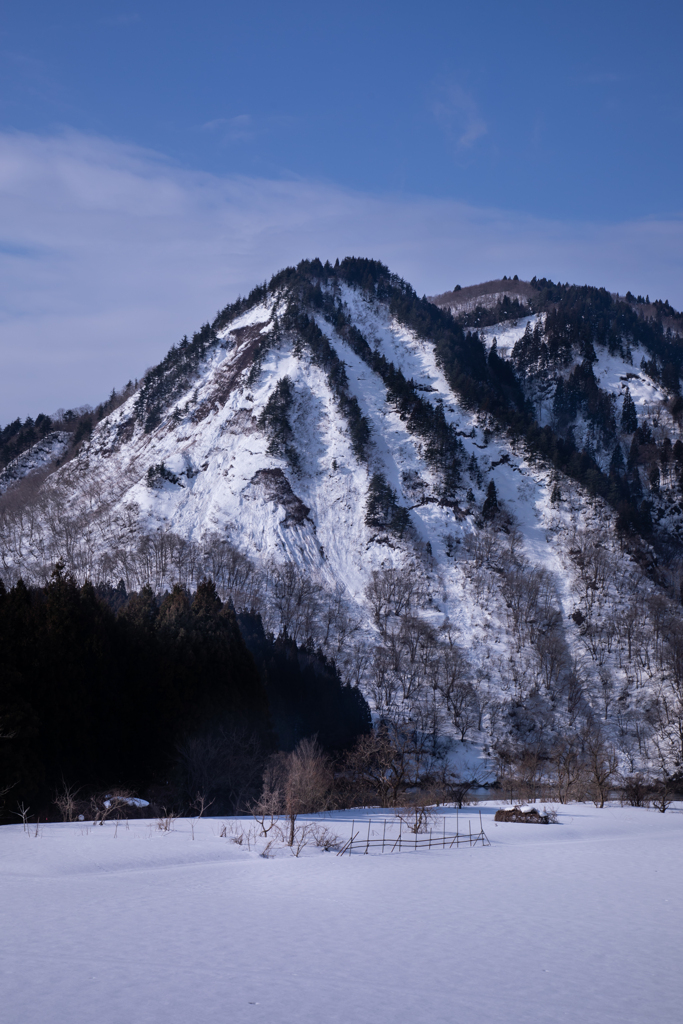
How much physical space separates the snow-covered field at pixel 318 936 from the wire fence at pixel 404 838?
1684 millimetres

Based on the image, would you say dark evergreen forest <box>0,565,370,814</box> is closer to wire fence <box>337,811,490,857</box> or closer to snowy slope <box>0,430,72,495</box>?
wire fence <box>337,811,490,857</box>

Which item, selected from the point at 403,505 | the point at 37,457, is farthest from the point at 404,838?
the point at 37,457

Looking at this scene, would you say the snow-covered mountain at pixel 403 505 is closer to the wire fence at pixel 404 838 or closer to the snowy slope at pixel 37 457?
the snowy slope at pixel 37 457

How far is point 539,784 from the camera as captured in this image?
54.1 metres

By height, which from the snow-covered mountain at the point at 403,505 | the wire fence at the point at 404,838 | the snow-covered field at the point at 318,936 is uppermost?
the snow-covered mountain at the point at 403,505

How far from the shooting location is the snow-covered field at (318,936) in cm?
863

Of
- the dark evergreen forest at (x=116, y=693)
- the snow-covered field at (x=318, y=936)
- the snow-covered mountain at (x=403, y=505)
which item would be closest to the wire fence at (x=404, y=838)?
the snow-covered field at (x=318, y=936)

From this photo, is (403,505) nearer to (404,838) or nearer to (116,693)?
(116,693)

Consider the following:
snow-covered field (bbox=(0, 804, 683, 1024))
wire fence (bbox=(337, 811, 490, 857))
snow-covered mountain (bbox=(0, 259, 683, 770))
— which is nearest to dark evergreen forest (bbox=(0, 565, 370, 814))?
snow-covered field (bbox=(0, 804, 683, 1024))

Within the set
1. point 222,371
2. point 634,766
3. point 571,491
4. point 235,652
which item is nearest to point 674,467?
point 571,491

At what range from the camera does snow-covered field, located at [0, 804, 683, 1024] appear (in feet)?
28.3

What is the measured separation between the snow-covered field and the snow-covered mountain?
186 ft

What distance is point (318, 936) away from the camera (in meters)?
11.9

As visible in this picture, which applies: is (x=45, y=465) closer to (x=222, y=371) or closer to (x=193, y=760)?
(x=222, y=371)
